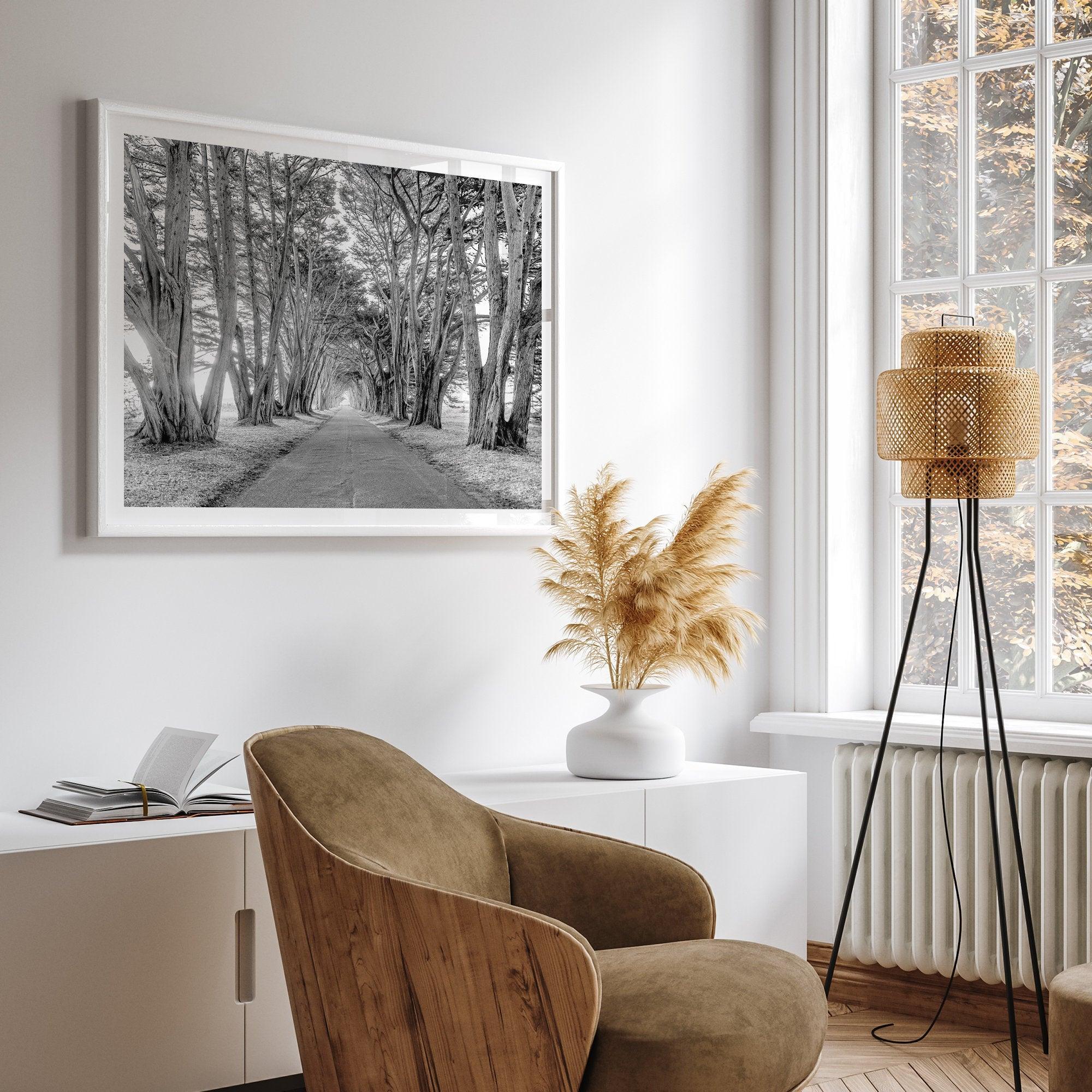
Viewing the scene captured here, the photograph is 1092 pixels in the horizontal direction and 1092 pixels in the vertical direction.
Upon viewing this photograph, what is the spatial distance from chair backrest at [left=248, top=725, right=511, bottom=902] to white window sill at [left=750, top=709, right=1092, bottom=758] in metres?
1.40

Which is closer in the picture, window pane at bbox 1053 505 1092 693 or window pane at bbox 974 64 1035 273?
window pane at bbox 1053 505 1092 693

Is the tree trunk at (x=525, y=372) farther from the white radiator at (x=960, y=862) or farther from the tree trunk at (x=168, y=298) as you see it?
the white radiator at (x=960, y=862)

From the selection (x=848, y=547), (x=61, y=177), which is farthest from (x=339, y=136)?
(x=848, y=547)

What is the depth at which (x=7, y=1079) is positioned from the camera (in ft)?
7.70

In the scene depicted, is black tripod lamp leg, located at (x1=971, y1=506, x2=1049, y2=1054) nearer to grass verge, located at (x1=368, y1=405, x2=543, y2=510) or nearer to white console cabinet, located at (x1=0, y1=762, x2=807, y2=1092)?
grass verge, located at (x1=368, y1=405, x2=543, y2=510)

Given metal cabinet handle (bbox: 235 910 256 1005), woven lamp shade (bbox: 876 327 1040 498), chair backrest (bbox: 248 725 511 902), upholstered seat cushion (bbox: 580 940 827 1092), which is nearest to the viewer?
upholstered seat cushion (bbox: 580 940 827 1092)

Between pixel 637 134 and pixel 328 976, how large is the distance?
2.46m

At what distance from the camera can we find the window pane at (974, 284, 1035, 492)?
3785 mm

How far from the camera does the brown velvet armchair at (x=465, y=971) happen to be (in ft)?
6.72

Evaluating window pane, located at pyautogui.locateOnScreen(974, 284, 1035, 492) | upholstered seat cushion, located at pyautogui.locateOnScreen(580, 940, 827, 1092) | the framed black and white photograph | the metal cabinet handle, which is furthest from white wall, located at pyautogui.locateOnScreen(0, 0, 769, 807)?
upholstered seat cushion, located at pyautogui.locateOnScreen(580, 940, 827, 1092)

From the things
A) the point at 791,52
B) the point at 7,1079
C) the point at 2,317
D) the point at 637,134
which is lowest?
the point at 7,1079

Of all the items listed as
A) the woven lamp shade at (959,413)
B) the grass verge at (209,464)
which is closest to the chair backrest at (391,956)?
the grass verge at (209,464)

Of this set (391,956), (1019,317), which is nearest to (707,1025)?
(391,956)

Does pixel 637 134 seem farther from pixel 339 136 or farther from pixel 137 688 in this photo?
pixel 137 688
